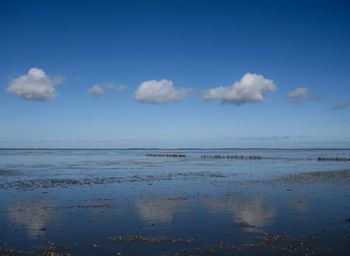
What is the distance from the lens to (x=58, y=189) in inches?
1394

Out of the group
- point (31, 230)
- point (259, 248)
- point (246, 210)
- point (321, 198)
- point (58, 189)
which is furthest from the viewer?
point (58, 189)

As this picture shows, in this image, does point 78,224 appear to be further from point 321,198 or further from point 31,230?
point 321,198

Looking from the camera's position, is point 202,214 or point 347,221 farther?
point 202,214

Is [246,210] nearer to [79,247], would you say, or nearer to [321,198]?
[321,198]

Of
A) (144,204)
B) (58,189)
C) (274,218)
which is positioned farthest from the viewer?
(58,189)

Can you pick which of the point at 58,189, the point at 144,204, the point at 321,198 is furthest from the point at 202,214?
the point at 58,189

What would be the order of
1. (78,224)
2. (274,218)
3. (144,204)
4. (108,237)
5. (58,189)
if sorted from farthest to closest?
(58,189) → (144,204) → (274,218) → (78,224) → (108,237)

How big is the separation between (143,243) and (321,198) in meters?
18.0

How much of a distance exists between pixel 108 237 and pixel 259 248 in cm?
678

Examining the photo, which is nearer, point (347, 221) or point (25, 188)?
point (347, 221)

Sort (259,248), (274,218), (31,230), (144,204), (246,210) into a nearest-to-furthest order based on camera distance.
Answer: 1. (259,248)
2. (31,230)
3. (274,218)
4. (246,210)
5. (144,204)

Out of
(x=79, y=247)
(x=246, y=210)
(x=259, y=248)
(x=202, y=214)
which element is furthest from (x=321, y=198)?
(x=79, y=247)

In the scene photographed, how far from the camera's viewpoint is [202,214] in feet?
75.3

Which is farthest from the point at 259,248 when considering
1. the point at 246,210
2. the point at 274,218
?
the point at 246,210
